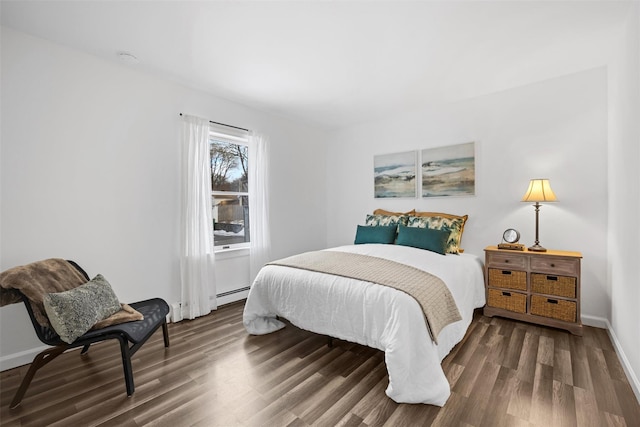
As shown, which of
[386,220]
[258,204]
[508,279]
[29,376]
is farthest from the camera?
[386,220]

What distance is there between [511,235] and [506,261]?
0.33 meters

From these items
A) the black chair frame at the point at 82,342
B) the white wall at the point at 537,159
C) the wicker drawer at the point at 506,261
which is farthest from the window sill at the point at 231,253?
the wicker drawer at the point at 506,261

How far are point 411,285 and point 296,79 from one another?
235cm

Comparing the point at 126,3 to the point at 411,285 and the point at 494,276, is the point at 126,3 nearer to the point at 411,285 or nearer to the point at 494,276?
the point at 411,285

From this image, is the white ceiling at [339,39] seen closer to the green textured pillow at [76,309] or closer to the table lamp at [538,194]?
the table lamp at [538,194]

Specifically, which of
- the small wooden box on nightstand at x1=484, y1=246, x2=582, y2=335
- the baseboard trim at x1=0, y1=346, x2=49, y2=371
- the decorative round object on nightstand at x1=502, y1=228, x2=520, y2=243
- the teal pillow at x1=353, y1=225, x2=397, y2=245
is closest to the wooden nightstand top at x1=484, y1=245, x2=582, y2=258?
the small wooden box on nightstand at x1=484, y1=246, x2=582, y2=335

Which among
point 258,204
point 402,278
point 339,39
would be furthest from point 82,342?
point 339,39

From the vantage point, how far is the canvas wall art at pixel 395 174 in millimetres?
4113

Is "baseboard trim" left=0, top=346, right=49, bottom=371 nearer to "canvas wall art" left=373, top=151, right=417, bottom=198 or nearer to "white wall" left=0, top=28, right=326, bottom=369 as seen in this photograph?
"white wall" left=0, top=28, right=326, bottom=369

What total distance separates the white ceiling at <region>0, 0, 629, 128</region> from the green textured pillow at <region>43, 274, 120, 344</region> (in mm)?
1967

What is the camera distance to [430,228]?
3.46 metres

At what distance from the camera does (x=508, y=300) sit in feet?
9.77

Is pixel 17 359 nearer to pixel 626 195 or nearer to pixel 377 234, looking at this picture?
pixel 377 234

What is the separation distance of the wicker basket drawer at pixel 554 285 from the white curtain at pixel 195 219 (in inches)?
136
